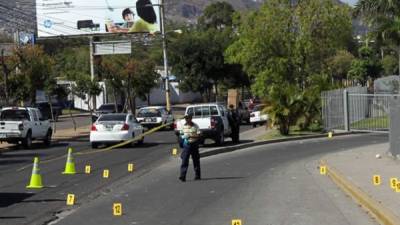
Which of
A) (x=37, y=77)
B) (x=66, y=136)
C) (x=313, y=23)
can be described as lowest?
(x=66, y=136)

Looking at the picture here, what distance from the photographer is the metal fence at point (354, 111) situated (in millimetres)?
30219

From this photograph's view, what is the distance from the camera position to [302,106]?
33562mm

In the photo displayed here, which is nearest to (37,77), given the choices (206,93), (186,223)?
(186,223)

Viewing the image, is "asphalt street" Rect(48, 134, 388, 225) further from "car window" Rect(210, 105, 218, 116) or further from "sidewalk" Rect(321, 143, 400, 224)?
"car window" Rect(210, 105, 218, 116)

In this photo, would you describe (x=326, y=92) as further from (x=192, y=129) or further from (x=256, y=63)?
(x=192, y=129)

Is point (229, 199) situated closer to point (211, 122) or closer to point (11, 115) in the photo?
point (211, 122)

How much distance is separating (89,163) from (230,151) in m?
6.32

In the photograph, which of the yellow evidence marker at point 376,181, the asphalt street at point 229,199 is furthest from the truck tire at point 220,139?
the yellow evidence marker at point 376,181

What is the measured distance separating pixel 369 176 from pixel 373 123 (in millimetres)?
15822

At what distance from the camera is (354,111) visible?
32.6m

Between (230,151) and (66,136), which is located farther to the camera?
(66,136)

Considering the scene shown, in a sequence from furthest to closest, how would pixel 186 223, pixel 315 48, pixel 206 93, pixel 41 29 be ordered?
pixel 206 93, pixel 41 29, pixel 315 48, pixel 186 223

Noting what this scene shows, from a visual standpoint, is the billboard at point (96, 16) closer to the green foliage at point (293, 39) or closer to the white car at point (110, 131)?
the green foliage at point (293, 39)

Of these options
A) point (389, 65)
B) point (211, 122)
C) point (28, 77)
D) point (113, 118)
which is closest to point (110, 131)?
point (113, 118)
